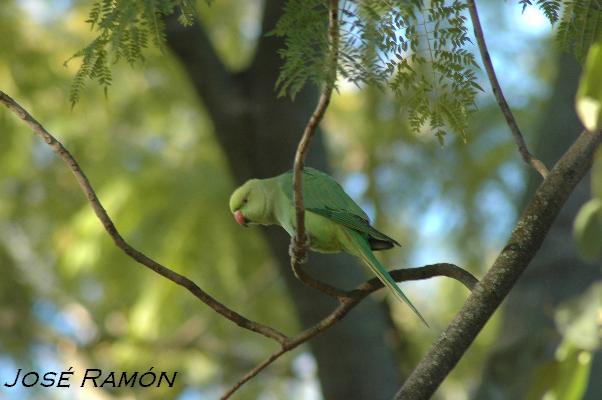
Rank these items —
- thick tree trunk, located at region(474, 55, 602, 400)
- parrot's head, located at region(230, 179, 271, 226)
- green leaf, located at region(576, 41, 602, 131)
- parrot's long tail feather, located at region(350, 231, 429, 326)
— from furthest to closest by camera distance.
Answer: thick tree trunk, located at region(474, 55, 602, 400), parrot's head, located at region(230, 179, 271, 226), parrot's long tail feather, located at region(350, 231, 429, 326), green leaf, located at region(576, 41, 602, 131)

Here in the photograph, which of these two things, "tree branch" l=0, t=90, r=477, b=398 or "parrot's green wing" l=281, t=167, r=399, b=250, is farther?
"parrot's green wing" l=281, t=167, r=399, b=250

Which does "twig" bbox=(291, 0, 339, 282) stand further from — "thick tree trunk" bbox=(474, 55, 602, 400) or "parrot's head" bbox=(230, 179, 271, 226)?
"thick tree trunk" bbox=(474, 55, 602, 400)

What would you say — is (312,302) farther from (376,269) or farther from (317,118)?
(317,118)

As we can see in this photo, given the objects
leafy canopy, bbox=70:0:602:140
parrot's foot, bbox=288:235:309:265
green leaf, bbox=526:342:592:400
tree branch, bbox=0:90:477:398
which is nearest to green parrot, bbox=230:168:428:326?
parrot's foot, bbox=288:235:309:265

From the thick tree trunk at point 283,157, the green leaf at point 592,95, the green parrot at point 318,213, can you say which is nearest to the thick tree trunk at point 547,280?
the thick tree trunk at point 283,157

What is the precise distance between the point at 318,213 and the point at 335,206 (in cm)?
6

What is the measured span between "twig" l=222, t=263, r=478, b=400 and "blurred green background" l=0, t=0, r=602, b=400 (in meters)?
1.88

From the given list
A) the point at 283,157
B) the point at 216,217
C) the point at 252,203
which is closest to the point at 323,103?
the point at 252,203

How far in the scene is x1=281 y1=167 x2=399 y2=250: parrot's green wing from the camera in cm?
289

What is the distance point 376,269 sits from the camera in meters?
2.47

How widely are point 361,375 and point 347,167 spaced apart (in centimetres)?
278

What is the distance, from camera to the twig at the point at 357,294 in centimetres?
219

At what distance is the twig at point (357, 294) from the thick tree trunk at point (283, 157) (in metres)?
2.18

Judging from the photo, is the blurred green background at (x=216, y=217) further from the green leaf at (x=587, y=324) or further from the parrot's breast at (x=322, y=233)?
the green leaf at (x=587, y=324)
